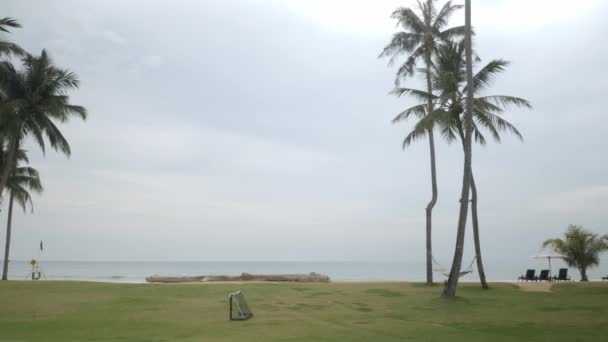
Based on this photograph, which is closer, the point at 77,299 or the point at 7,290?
the point at 77,299

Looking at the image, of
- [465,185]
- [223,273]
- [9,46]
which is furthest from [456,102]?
[223,273]

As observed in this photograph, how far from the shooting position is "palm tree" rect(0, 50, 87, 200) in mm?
23656

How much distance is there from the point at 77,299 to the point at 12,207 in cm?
1582

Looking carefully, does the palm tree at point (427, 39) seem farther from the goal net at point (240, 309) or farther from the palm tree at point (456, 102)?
the goal net at point (240, 309)

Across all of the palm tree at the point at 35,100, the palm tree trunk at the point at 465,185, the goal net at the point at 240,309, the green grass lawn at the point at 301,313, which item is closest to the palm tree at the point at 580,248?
the green grass lawn at the point at 301,313

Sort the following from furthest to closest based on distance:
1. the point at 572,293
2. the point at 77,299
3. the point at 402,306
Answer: the point at 572,293 < the point at 77,299 < the point at 402,306

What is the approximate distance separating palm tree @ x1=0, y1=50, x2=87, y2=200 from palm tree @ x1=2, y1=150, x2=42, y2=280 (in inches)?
224

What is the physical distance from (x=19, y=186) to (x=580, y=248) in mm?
30654

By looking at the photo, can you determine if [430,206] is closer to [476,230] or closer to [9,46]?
[476,230]

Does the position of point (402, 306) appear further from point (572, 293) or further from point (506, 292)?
point (572, 293)

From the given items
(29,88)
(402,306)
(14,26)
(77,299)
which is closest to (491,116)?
(402,306)

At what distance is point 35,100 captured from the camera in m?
24.3

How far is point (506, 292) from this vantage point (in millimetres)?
19750

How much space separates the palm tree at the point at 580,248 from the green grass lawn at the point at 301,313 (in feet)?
16.6
